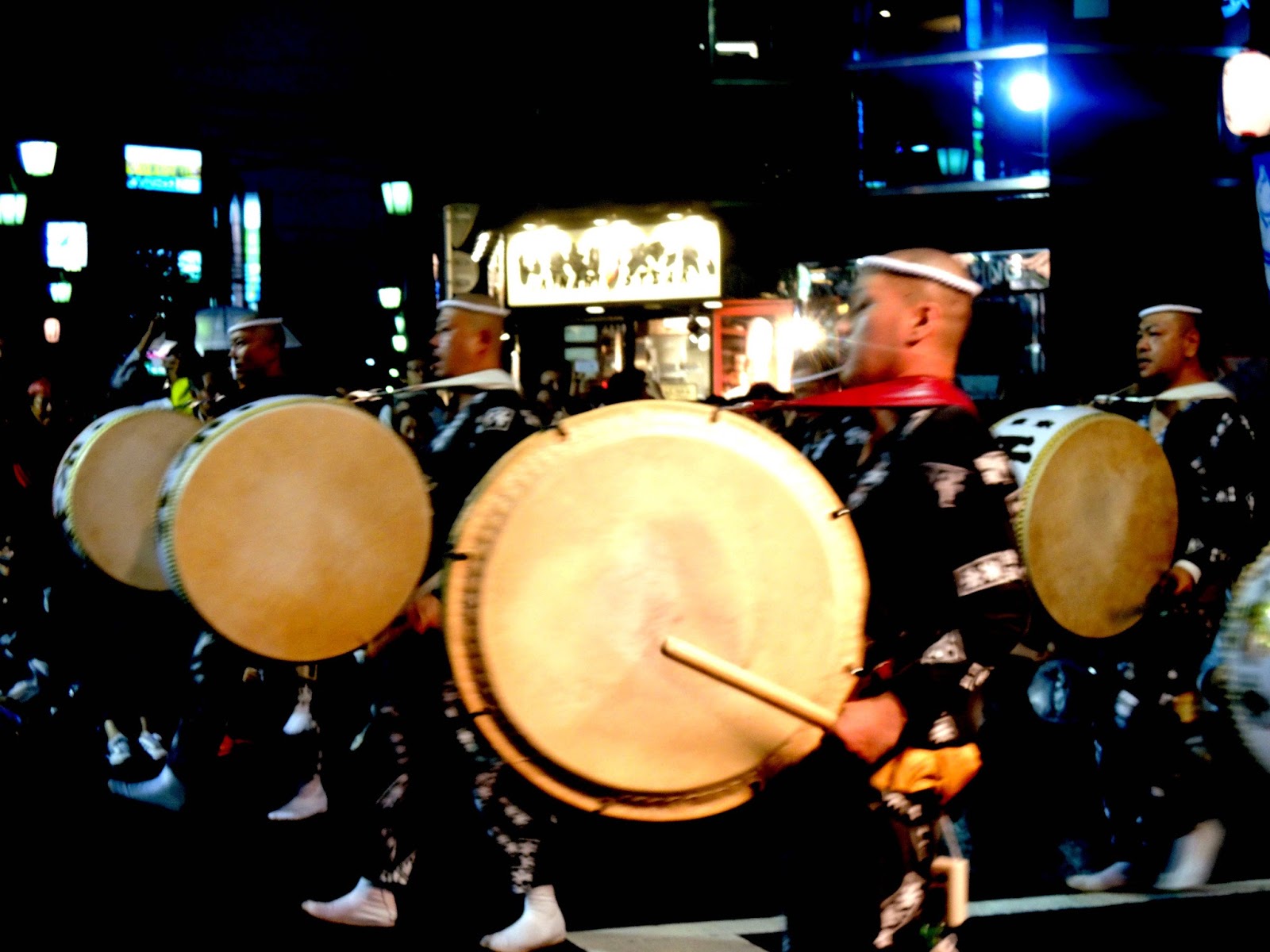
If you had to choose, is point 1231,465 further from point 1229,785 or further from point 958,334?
point 958,334

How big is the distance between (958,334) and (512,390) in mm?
2156

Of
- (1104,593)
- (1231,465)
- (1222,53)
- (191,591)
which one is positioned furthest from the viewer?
(1222,53)

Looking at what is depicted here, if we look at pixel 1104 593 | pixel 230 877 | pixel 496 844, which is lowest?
pixel 230 877

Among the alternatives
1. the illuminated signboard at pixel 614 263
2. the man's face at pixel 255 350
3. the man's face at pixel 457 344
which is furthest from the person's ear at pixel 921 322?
the illuminated signboard at pixel 614 263

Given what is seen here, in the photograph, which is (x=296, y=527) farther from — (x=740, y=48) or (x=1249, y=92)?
(x=740, y=48)

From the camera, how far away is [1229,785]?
16.2ft

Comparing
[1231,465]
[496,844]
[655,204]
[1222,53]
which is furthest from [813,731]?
[1222,53]

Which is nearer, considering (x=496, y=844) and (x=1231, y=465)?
(x=496, y=844)

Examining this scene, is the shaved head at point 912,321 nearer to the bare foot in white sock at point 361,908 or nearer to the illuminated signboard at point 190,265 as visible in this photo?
the bare foot in white sock at point 361,908

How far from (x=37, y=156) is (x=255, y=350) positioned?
18255 mm

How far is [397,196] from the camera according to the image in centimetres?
2152

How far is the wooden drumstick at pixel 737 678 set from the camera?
2.15 meters

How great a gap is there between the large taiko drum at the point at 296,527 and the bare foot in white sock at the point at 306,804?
6.30 feet

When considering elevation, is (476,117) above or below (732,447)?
above
